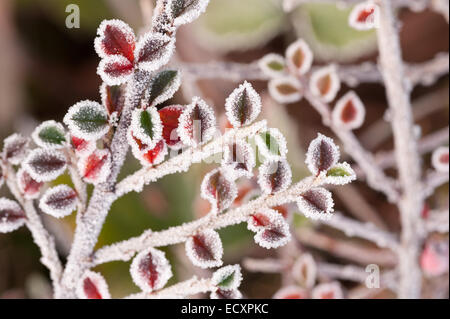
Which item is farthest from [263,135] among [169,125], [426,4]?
[426,4]

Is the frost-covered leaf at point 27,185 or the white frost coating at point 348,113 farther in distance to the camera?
the white frost coating at point 348,113

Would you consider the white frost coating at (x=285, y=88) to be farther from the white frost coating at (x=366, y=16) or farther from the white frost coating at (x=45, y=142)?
the white frost coating at (x=45, y=142)

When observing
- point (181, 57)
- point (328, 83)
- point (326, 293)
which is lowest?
point (326, 293)

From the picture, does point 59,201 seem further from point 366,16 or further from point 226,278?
point 366,16

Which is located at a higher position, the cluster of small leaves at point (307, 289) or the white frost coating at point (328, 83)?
the white frost coating at point (328, 83)

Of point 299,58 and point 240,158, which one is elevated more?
point 299,58

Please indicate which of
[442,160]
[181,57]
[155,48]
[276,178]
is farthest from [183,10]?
[181,57]

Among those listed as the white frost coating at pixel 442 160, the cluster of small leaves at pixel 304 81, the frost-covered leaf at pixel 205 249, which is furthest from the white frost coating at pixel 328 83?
the frost-covered leaf at pixel 205 249

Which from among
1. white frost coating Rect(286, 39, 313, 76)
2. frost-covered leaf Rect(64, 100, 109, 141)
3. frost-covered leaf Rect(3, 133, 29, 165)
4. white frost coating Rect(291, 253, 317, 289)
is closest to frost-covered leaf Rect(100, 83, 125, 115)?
frost-covered leaf Rect(64, 100, 109, 141)
